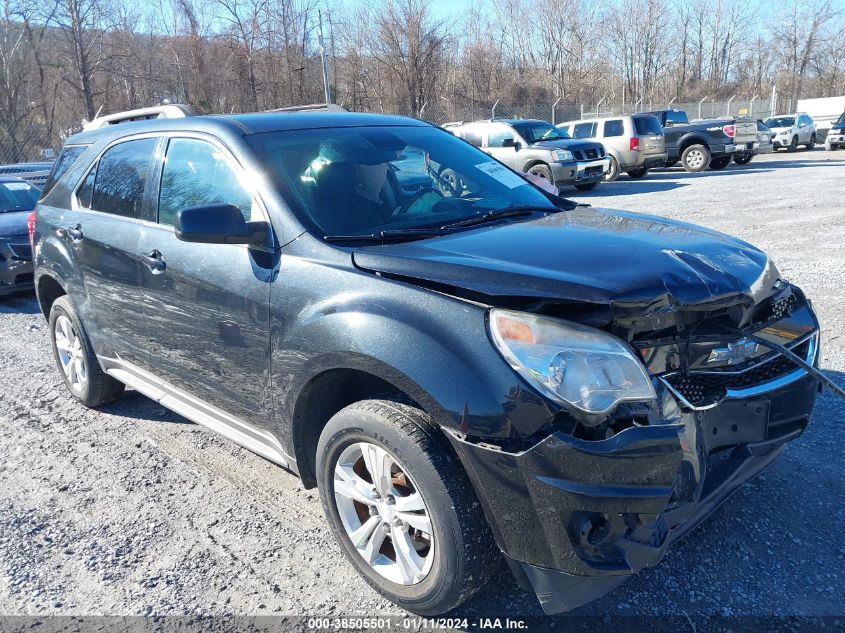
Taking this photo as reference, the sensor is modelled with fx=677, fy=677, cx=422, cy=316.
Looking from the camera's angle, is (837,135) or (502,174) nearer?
(502,174)

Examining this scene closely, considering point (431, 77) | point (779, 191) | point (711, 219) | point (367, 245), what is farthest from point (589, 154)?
point (431, 77)

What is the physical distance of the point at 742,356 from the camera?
8.06 ft

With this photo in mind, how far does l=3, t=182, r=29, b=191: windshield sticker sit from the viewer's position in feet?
32.3

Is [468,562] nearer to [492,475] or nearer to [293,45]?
[492,475]

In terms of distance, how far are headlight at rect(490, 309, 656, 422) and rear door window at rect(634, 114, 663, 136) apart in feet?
60.1

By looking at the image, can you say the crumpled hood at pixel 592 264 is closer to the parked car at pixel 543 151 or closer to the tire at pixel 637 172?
the parked car at pixel 543 151

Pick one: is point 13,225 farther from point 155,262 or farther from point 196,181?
point 196,181

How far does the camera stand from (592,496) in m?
1.99

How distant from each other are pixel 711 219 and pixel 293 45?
31.5m

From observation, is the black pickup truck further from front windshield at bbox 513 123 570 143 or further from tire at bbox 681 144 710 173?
front windshield at bbox 513 123 570 143

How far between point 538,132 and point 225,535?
50.7 ft

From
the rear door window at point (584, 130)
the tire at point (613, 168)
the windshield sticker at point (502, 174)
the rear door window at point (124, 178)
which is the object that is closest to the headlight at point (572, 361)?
the windshield sticker at point (502, 174)

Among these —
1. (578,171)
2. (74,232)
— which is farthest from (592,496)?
(578,171)

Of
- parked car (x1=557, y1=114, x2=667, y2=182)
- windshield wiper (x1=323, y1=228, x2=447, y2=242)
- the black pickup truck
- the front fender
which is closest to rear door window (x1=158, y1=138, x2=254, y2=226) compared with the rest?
windshield wiper (x1=323, y1=228, x2=447, y2=242)
